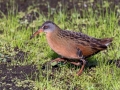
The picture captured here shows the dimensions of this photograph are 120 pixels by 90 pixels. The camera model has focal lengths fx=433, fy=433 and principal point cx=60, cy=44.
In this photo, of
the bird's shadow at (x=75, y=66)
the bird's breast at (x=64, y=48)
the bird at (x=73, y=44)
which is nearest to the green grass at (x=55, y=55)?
the bird's shadow at (x=75, y=66)

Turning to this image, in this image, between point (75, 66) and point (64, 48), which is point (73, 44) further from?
point (75, 66)

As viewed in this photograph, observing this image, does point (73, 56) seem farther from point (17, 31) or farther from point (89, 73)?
point (17, 31)

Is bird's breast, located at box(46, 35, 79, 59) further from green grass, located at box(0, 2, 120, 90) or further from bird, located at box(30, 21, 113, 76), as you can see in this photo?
green grass, located at box(0, 2, 120, 90)

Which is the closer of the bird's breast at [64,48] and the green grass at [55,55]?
the green grass at [55,55]

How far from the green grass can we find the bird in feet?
0.82

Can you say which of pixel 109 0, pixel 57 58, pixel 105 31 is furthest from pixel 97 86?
pixel 109 0

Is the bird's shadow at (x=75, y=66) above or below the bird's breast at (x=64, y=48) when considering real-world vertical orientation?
below

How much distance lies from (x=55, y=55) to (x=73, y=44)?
81 cm

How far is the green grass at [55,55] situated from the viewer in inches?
256

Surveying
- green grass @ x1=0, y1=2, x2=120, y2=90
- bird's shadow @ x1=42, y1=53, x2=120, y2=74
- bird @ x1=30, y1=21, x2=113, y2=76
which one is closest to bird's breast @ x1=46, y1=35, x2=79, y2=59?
bird @ x1=30, y1=21, x2=113, y2=76

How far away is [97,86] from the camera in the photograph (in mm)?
6492

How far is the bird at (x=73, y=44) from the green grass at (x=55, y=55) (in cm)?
25

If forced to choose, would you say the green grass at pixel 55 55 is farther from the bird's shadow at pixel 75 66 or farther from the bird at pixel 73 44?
the bird at pixel 73 44

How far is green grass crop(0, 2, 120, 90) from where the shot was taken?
6497 millimetres
